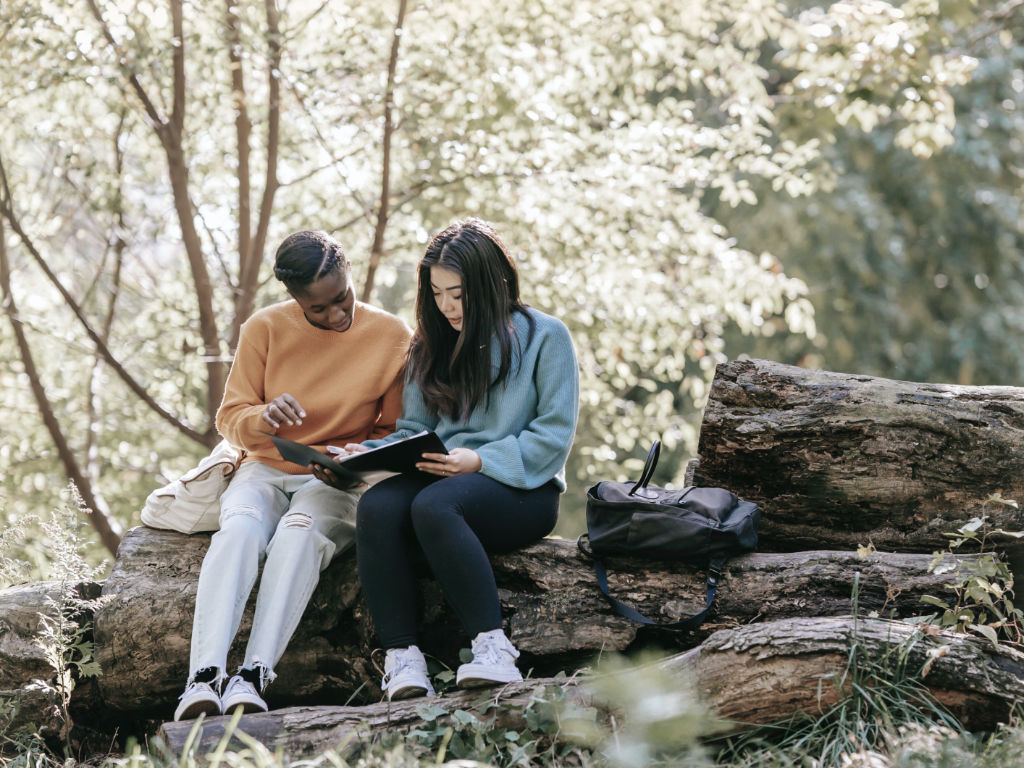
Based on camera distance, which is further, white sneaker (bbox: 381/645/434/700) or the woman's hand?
the woman's hand

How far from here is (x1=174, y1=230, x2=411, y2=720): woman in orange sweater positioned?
3.19m

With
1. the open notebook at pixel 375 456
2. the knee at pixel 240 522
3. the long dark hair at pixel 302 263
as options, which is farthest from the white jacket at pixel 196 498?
the long dark hair at pixel 302 263

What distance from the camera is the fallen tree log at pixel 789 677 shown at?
271cm

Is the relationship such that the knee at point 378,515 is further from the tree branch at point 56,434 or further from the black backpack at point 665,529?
the tree branch at point 56,434

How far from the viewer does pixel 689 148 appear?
662 centimetres

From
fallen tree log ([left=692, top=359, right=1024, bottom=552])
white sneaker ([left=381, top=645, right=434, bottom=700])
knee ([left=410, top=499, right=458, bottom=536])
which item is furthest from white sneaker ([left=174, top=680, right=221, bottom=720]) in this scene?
fallen tree log ([left=692, top=359, right=1024, bottom=552])

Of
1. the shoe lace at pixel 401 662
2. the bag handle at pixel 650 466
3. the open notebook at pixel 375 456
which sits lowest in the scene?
the shoe lace at pixel 401 662

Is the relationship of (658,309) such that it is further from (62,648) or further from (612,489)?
(62,648)

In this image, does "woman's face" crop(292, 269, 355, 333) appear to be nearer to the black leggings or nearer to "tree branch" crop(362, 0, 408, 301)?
the black leggings

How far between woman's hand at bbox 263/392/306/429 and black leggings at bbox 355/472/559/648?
0.43 metres

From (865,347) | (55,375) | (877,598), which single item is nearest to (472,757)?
(877,598)

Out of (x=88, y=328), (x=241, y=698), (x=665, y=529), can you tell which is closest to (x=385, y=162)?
(x=88, y=328)

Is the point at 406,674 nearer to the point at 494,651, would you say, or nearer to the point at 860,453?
the point at 494,651

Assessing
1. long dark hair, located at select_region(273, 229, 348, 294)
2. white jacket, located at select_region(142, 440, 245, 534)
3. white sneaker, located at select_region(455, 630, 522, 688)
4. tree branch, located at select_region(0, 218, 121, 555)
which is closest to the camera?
white sneaker, located at select_region(455, 630, 522, 688)
